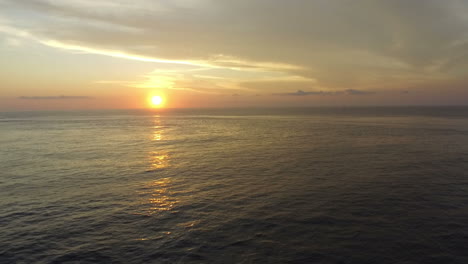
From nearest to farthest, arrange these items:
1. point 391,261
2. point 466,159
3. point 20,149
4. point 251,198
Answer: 1. point 391,261
2. point 251,198
3. point 466,159
4. point 20,149

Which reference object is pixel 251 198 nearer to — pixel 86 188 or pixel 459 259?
pixel 459 259

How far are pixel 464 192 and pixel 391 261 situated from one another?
1898 centimetres

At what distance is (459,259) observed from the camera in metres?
16.4

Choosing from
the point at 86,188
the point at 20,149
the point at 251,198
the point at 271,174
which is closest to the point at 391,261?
the point at 251,198

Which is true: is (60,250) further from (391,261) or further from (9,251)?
(391,261)

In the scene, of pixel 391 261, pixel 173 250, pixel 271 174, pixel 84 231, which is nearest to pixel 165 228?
pixel 173 250

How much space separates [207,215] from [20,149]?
60.7 meters

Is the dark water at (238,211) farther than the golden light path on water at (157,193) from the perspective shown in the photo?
No

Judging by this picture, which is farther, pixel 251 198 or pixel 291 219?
pixel 251 198

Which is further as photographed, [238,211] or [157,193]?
[157,193]

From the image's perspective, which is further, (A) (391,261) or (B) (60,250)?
(B) (60,250)

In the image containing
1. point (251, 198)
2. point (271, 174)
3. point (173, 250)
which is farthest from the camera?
point (271, 174)

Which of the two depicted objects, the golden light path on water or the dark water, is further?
the golden light path on water

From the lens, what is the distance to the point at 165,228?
21094mm
